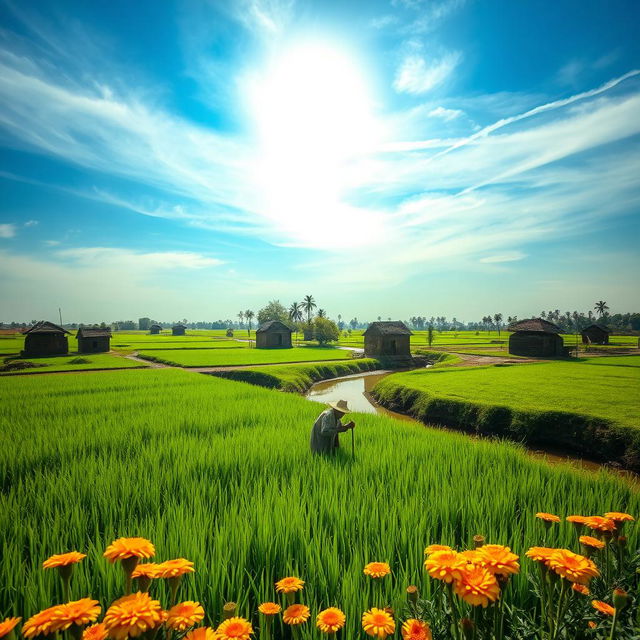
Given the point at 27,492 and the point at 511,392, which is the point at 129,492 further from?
the point at 511,392

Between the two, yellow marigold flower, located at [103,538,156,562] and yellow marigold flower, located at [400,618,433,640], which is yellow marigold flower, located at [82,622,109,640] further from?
yellow marigold flower, located at [400,618,433,640]

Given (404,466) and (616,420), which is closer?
(404,466)

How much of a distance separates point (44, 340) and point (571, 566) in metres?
46.6

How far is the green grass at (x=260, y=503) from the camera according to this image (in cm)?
292

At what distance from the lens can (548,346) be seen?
3638cm

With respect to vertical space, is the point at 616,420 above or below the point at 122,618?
below

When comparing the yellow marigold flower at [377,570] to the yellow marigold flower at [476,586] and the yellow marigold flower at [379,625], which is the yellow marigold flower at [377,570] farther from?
the yellow marigold flower at [476,586]

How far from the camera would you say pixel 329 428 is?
651 cm

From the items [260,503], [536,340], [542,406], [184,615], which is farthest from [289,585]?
[536,340]

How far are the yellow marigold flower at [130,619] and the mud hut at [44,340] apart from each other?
43.9 metres

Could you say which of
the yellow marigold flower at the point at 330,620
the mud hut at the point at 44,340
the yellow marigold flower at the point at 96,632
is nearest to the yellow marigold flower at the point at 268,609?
the yellow marigold flower at the point at 330,620

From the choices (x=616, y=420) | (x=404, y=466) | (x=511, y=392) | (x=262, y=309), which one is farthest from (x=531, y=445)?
(x=262, y=309)

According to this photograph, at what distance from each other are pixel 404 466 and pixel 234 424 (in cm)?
532

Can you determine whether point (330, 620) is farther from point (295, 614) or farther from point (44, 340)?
point (44, 340)
